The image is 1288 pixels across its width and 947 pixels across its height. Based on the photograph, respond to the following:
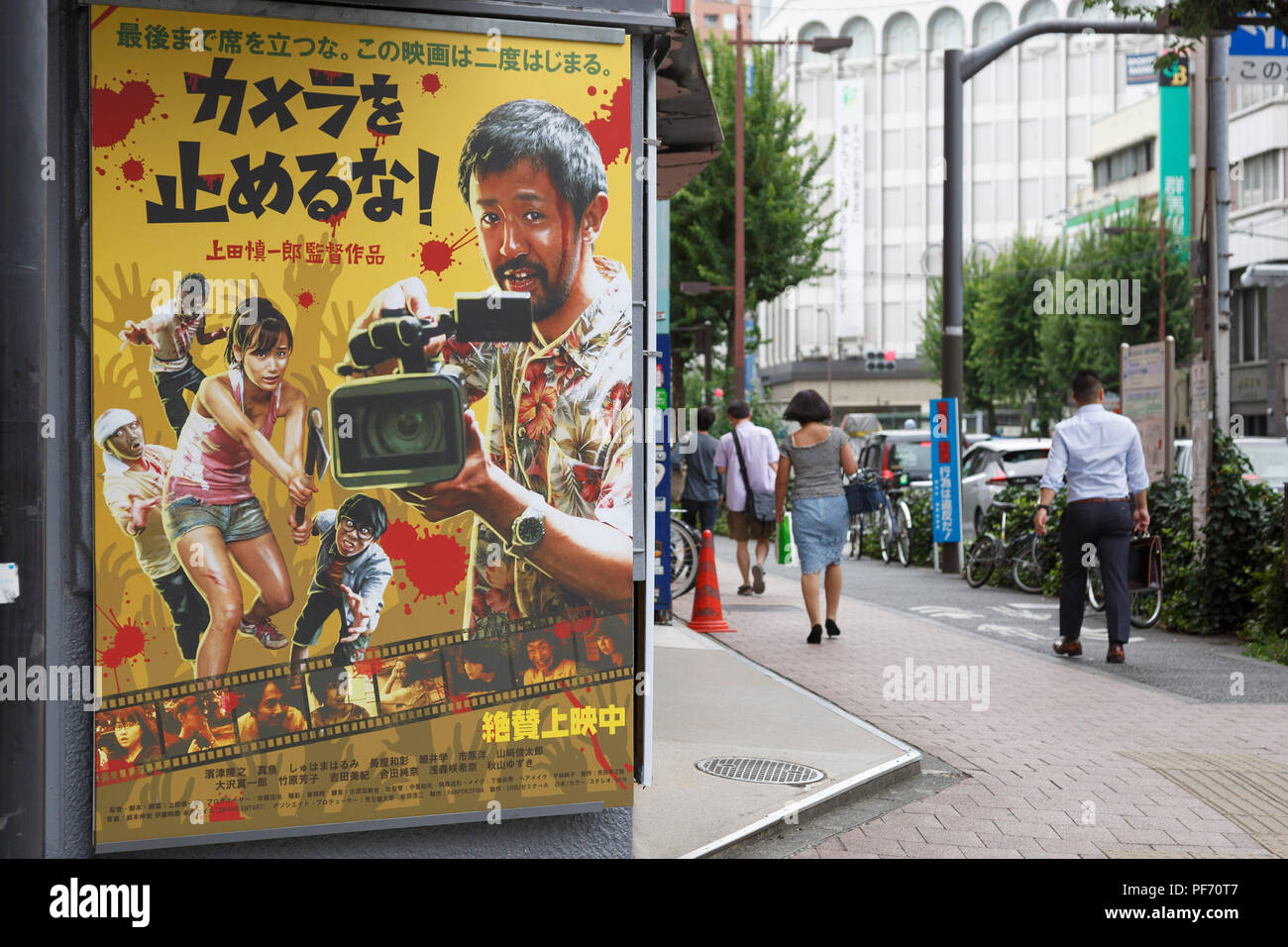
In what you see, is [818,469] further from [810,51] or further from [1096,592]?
[810,51]

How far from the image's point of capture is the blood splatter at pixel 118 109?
12.9ft

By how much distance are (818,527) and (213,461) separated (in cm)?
678

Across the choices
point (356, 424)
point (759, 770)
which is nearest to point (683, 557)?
point (759, 770)

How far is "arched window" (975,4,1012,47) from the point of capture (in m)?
82.8

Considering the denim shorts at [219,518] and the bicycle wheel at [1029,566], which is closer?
the denim shorts at [219,518]

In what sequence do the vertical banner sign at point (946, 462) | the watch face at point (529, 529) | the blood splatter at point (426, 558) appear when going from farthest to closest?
the vertical banner sign at point (946, 462) < the watch face at point (529, 529) < the blood splatter at point (426, 558)

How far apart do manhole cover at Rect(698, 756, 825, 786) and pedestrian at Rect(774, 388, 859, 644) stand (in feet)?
13.8

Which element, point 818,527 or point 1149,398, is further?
point 1149,398

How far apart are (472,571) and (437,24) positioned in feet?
5.31

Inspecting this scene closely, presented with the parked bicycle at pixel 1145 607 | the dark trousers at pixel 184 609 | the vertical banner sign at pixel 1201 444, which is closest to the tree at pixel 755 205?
the parked bicycle at pixel 1145 607

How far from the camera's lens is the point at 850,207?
8281 cm

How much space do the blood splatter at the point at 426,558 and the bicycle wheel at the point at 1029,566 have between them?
11.6 metres

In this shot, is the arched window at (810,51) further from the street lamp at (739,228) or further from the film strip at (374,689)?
the film strip at (374,689)
